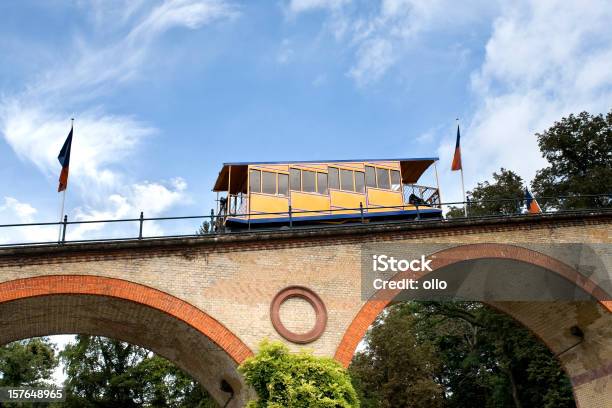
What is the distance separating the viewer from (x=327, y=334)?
17594 mm

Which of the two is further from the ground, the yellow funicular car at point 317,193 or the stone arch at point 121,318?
the yellow funicular car at point 317,193

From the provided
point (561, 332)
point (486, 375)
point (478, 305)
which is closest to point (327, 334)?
point (561, 332)

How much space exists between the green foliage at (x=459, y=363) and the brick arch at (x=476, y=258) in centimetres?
1085

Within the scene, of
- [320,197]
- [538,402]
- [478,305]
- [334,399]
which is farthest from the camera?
[478,305]

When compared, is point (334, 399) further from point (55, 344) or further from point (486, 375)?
point (55, 344)

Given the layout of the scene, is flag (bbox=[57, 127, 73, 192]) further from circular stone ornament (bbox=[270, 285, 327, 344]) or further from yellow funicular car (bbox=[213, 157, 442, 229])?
circular stone ornament (bbox=[270, 285, 327, 344])

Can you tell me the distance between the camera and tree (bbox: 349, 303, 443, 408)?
35188 mm

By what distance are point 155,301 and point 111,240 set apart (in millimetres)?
2045

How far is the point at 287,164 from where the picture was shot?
22984 millimetres

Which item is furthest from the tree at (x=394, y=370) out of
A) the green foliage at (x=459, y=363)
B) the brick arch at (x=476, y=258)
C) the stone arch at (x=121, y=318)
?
the stone arch at (x=121, y=318)

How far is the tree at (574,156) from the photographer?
111ft

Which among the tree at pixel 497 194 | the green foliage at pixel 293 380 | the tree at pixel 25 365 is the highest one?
the tree at pixel 497 194

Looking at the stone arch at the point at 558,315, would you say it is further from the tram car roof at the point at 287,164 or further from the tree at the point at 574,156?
the tree at the point at 574,156

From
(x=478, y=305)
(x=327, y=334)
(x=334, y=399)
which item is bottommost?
(x=334, y=399)
